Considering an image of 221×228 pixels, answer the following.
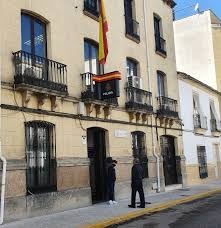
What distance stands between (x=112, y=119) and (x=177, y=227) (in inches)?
284

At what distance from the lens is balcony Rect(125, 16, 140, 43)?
19.5 meters

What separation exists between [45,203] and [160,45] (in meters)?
12.5

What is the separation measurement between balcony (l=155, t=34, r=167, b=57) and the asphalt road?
9.59 metres

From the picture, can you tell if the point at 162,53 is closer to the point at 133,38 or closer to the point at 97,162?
the point at 133,38

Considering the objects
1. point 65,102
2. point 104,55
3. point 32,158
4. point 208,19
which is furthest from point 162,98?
point 208,19

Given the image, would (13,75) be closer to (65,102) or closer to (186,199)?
(65,102)

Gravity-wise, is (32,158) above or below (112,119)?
below

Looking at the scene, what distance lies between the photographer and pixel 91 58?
16.8 metres

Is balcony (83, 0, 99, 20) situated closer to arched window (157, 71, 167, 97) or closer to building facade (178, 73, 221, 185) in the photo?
arched window (157, 71, 167, 97)

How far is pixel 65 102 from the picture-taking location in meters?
14.5

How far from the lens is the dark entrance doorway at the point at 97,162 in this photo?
17.0m

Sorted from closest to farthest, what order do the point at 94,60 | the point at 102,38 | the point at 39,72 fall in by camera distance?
the point at 39,72
the point at 102,38
the point at 94,60

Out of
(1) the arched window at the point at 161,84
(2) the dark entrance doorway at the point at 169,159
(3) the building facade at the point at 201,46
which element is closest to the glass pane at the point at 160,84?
(1) the arched window at the point at 161,84

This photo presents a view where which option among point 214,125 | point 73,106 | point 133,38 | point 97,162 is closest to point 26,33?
point 73,106
